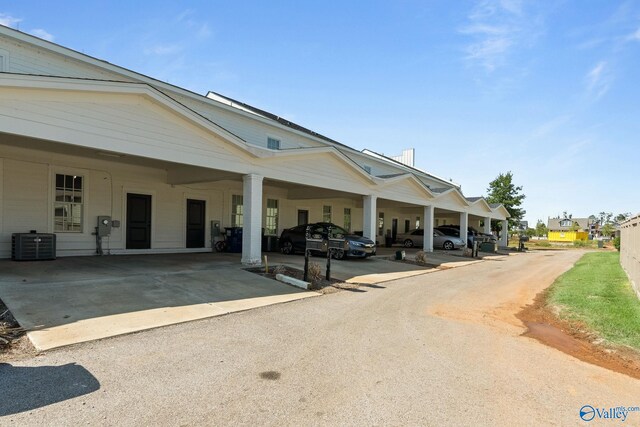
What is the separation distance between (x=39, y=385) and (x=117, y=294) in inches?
144

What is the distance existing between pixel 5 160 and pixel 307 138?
1191cm

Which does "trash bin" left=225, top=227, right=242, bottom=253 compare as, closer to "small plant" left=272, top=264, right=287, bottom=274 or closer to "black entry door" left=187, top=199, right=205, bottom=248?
"black entry door" left=187, top=199, right=205, bottom=248

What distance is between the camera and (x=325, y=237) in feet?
50.1

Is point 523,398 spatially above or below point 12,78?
below

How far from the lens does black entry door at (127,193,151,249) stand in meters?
13.5

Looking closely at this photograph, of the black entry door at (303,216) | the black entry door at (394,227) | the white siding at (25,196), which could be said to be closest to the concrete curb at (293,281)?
the white siding at (25,196)

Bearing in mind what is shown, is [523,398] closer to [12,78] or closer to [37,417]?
[37,417]

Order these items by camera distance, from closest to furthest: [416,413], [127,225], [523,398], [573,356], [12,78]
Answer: [416,413], [523,398], [573,356], [12,78], [127,225]

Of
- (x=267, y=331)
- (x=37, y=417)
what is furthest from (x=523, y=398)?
(x=37, y=417)

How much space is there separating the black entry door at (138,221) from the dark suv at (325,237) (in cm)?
556

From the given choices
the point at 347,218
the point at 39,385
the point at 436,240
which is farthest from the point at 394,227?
the point at 39,385

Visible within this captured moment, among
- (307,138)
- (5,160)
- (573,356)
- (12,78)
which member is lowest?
(573,356)

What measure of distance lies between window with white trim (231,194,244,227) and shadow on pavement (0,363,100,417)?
504 inches

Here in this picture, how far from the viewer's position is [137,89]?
28.8 ft
